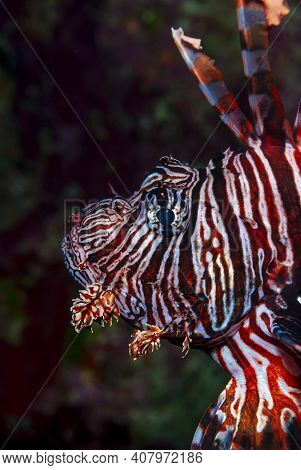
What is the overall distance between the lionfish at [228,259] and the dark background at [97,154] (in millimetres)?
3317

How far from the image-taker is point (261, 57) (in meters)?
2.49

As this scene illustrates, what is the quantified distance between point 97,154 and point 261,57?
366cm

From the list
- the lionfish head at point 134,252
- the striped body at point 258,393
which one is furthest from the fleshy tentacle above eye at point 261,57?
the striped body at point 258,393

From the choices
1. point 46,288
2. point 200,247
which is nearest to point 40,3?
point 46,288

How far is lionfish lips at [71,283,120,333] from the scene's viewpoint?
2330 mm

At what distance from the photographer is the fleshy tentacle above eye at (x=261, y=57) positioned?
2.48 meters

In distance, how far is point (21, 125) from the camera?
6.41 metres

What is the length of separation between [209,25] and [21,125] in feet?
7.60

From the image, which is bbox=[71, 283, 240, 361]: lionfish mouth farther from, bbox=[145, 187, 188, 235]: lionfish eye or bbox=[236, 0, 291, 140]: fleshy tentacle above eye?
bbox=[236, 0, 291, 140]: fleshy tentacle above eye

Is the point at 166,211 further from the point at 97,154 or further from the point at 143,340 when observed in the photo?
the point at 97,154

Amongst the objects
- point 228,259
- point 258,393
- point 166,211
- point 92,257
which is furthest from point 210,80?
point 258,393

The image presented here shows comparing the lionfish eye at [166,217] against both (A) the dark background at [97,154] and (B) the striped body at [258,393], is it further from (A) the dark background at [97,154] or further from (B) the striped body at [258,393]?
(A) the dark background at [97,154]

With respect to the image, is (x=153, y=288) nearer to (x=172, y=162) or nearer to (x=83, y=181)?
(x=172, y=162)
